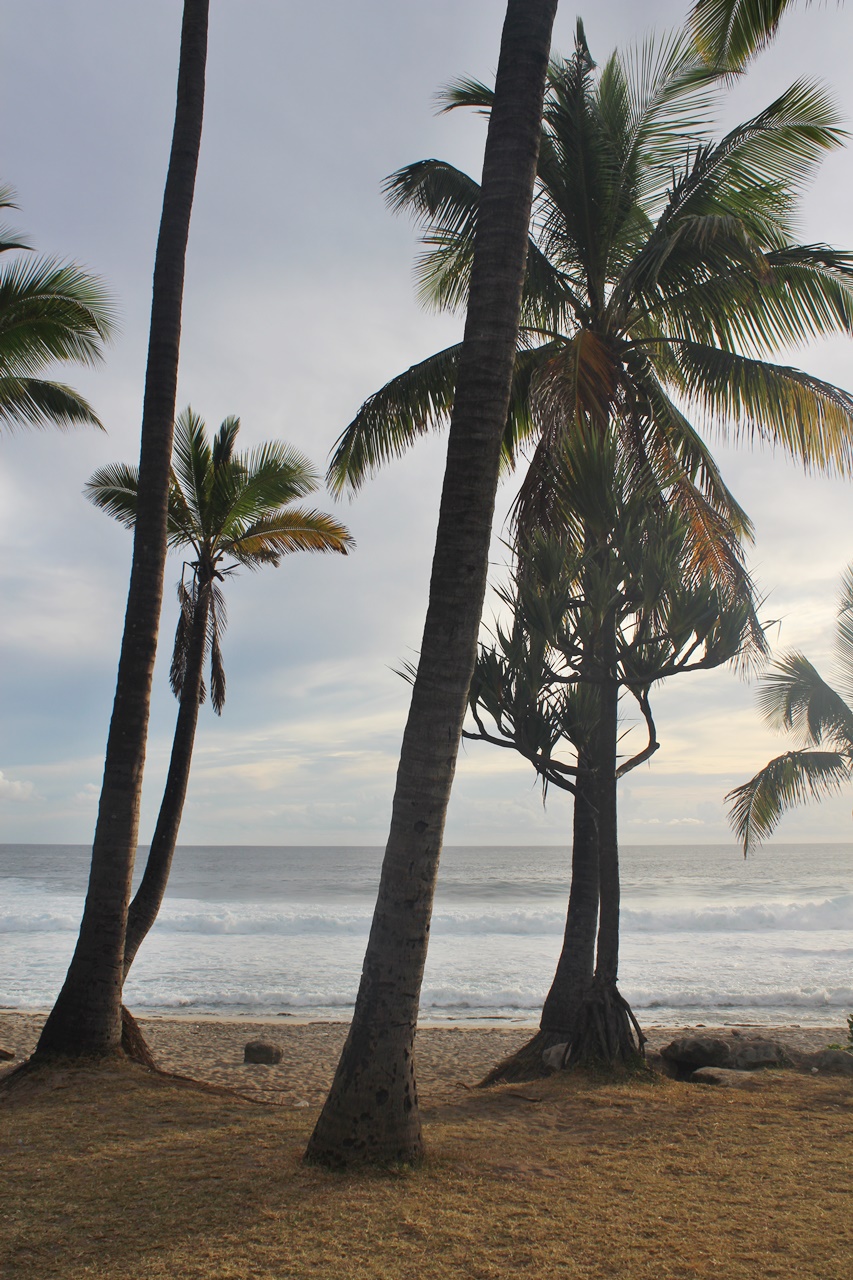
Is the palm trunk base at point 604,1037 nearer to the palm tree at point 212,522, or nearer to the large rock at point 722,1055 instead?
the large rock at point 722,1055

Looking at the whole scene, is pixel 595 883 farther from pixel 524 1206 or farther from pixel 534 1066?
pixel 524 1206

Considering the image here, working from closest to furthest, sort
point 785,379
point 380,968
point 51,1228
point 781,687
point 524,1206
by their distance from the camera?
1. point 51,1228
2. point 524,1206
3. point 380,968
4. point 785,379
5. point 781,687

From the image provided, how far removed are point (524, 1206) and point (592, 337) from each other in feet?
24.5

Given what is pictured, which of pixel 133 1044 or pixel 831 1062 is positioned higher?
pixel 831 1062

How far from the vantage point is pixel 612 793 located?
761 cm

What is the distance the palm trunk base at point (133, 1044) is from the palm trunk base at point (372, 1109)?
11.0ft

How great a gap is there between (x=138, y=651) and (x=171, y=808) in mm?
2904

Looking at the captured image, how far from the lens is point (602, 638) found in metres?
7.60

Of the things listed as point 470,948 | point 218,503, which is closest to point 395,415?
point 218,503

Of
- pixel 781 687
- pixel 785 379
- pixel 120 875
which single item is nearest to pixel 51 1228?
pixel 120 875

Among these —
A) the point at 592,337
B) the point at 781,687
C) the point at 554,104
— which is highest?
the point at 554,104

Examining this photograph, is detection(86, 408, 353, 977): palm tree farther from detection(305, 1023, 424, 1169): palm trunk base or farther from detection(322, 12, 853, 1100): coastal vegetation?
detection(305, 1023, 424, 1169): palm trunk base

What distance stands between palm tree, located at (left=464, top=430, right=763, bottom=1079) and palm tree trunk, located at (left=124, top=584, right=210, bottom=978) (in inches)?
158

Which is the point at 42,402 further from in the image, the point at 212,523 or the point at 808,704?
the point at 808,704
